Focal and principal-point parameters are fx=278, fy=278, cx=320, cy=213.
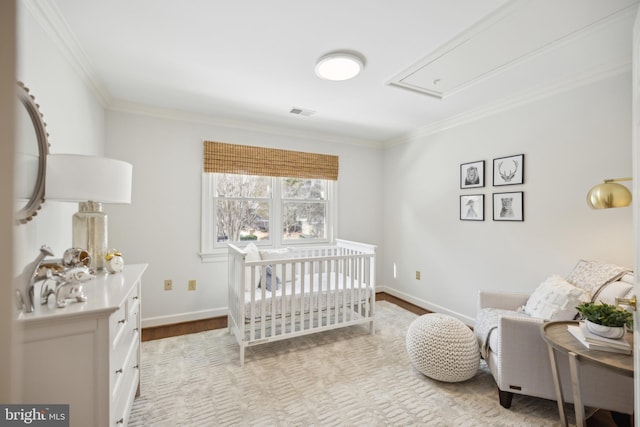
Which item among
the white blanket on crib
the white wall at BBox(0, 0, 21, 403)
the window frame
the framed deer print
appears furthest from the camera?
the window frame

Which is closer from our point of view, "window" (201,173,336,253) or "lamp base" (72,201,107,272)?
"lamp base" (72,201,107,272)

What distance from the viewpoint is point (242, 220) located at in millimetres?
3441

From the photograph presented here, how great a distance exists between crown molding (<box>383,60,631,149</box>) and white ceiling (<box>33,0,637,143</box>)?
12 millimetres

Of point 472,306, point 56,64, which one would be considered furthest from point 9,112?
point 472,306

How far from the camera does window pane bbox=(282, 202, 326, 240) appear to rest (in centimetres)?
372

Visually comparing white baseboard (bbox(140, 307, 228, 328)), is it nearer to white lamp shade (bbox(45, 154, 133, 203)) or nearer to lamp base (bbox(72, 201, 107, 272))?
lamp base (bbox(72, 201, 107, 272))

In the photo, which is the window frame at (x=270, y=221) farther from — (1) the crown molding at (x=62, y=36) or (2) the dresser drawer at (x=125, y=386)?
(2) the dresser drawer at (x=125, y=386)

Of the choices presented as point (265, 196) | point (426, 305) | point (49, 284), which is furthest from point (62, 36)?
point (426, 305)

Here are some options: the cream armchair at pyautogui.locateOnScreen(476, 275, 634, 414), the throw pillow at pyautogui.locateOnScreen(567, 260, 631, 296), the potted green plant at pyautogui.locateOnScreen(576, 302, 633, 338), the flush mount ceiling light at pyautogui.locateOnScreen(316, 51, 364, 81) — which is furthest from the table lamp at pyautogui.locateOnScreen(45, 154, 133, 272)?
the throw pillow at pyautogui.locateOnScreen(567, 260, 631, 296)

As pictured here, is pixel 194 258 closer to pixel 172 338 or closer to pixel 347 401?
pixel 172 338

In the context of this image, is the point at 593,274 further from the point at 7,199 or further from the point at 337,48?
the point at 7,199

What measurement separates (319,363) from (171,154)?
259cm

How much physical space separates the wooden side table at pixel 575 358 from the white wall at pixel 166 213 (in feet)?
9.81

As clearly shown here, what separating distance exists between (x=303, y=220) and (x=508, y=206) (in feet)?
7.73
